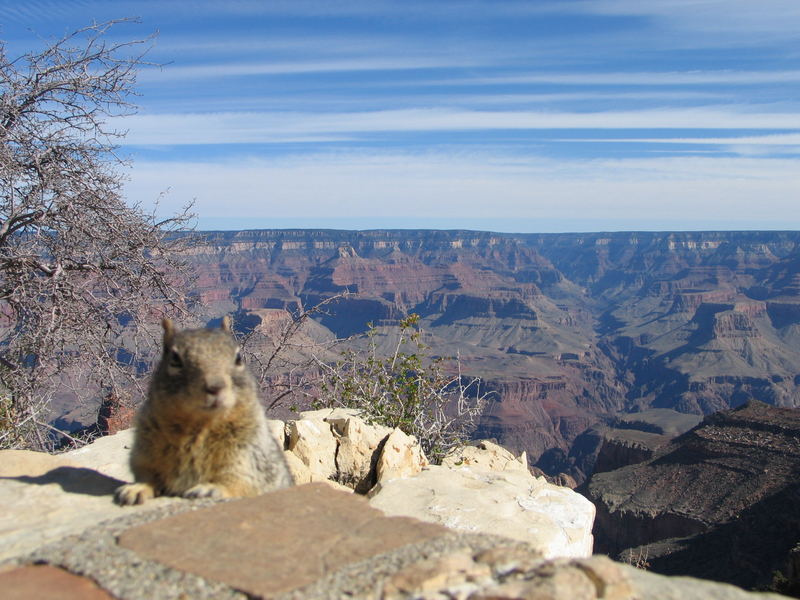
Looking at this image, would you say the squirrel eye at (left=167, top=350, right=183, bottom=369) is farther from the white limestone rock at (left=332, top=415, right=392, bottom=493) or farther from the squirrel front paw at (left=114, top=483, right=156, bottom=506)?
the white limestone rock at (left=332, top=415, right=392, bottom=493)

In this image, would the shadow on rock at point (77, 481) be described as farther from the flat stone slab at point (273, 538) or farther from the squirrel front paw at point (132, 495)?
the flat stone slab at point (273, 538)

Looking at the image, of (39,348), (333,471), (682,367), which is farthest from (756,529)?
(682,367)

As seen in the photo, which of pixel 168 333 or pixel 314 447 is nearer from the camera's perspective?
pixel 168 333

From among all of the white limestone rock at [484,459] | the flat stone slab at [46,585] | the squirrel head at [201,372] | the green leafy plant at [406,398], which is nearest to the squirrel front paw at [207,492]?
the squirrel head at [201,372]

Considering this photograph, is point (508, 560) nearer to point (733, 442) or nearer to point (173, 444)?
point (173, 444)

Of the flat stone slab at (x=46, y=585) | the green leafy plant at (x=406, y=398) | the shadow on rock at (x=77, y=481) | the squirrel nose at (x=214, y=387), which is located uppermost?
the squirrel nose at (x=214, y=387)

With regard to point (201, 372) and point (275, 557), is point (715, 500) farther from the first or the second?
point (275, 557)

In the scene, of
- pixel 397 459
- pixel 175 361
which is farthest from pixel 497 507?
pixel 175 361
